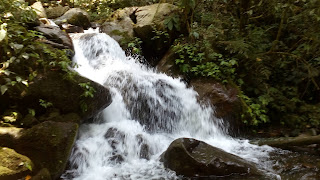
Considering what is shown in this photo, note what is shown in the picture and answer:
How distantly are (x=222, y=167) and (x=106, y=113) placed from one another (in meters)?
2.98

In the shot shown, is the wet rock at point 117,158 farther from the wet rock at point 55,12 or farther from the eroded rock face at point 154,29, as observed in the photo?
the wet rock at point 55,12

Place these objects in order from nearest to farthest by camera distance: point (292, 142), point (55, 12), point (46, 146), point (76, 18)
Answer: point (46, 146) → point (292, 142) → point (76, 18) → point (55, 12)

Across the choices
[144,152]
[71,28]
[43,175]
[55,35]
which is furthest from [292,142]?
[71,28]

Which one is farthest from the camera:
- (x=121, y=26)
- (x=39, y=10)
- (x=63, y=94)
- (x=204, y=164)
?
(x=121, y=26)

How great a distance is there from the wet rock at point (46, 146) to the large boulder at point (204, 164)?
5.63 ft

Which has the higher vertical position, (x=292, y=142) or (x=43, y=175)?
(x=43, y=175)

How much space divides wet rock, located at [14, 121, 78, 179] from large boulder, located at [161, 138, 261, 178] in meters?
1.72

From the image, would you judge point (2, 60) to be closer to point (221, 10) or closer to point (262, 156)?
point (262, 156)

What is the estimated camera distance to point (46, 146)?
3654mm

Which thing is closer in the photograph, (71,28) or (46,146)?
(46,146)

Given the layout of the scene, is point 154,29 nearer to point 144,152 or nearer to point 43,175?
point 144,152

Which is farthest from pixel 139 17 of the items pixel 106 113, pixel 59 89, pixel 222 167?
pixel 222 167

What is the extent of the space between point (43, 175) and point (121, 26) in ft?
22.4

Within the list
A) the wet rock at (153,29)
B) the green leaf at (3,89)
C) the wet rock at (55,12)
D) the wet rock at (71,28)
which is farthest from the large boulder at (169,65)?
the wet rock at (55,12)
